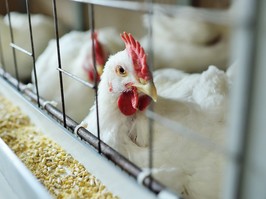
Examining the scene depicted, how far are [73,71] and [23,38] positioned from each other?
0.43m

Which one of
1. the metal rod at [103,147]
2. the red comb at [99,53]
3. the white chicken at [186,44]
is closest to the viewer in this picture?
the metal rod at [103,147]

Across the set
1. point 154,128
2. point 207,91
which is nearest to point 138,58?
point 154,128

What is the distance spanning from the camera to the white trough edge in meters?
0.75

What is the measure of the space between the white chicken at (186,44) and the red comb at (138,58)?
118cm

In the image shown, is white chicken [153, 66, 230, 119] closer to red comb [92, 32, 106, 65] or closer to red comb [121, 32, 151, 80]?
red comb [121, 32, 151, 80]

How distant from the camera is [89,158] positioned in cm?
91

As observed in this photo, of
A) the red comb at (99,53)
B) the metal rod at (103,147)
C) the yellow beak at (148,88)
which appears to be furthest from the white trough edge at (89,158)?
the red comb at (99,53)

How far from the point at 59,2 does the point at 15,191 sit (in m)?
2.13

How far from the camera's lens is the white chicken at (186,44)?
2.19 m

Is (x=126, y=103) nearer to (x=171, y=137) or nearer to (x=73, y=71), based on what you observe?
(x=171, y=137)

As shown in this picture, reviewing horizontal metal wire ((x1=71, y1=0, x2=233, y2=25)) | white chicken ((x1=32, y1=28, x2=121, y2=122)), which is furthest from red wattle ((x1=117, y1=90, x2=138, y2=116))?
white chicken ((x1=32, y1=28, x2=121, y2=122))

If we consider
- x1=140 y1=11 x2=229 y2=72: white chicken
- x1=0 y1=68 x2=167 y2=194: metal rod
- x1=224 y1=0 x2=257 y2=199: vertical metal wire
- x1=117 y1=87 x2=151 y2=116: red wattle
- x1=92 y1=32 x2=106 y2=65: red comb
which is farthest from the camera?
x1=140 y1=11 x2=229 y2=72: white chicken

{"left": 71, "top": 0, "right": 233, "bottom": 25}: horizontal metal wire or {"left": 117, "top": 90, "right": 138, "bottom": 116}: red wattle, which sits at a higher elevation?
{"left": 71, "top": 0, "right": 233, "bottom": 25}: horizontal metal wire

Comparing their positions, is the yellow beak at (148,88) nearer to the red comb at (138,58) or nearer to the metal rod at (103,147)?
the red comb at (138,58)
